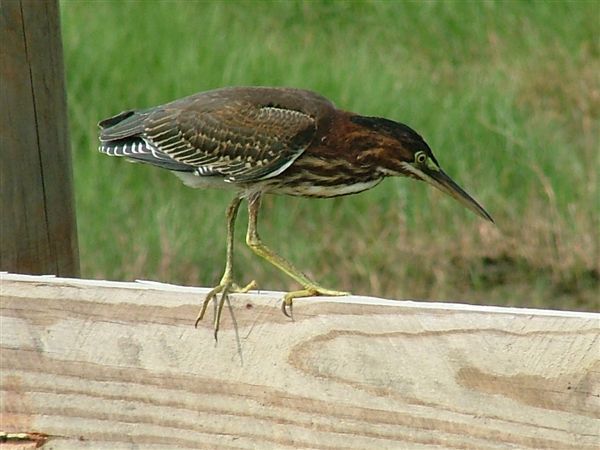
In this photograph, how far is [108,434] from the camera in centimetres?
210

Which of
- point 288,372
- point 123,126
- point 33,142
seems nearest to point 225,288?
point 288,372

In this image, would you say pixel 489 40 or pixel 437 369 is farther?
pixel 489 40

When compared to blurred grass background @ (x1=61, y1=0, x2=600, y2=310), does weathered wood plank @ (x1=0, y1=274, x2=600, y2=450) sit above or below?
above

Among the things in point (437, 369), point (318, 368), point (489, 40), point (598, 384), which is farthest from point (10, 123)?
point (489, 40)

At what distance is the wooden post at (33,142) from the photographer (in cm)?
241

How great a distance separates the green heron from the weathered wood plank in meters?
0.66

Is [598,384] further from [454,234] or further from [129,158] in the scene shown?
→ [454,234]

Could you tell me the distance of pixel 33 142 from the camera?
246cm

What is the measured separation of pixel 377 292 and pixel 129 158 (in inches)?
99.3

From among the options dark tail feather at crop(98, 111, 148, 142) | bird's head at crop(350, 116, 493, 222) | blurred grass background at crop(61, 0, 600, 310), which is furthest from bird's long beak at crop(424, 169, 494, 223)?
blurred grass background at crop(61, 0, 600, 310)

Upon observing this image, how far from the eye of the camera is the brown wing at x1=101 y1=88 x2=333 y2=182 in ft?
9.50

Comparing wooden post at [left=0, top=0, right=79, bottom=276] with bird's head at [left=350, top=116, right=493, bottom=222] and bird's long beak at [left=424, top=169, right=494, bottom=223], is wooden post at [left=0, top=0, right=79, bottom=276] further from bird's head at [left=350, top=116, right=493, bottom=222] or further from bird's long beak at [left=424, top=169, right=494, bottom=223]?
bird's long beak at [left=424, top=169, right=494, bottom=223]

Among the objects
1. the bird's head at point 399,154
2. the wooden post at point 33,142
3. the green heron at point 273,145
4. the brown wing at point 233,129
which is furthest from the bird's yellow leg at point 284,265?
the wooden post at point 33,142

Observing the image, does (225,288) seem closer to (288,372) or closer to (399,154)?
(288,372)
